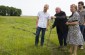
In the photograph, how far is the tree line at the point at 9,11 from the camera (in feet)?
121

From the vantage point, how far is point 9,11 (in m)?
37.9

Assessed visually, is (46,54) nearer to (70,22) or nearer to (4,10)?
(70,22)

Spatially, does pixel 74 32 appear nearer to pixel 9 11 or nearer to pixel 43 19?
pixel 43 19

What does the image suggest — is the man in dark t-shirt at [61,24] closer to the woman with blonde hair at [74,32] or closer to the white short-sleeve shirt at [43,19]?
Result: the white short-sleeve shirt at [43,19]

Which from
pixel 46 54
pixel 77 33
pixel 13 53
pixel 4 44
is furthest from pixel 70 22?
pixel 4 44

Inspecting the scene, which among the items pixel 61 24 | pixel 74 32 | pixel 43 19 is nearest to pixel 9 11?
pixel 61 24

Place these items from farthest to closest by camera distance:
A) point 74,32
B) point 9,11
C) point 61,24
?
1. point 9,11
2. point 61,24
3. point 74,32

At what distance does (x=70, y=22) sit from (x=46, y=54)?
5.26 feet

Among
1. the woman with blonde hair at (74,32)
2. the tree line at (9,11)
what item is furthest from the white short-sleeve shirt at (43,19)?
the tree line at (9,11)

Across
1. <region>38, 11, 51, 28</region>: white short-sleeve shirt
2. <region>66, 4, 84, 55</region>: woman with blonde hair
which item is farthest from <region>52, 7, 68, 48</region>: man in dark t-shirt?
<region>66, 4, 84, 55</region>: woman with blonde hair

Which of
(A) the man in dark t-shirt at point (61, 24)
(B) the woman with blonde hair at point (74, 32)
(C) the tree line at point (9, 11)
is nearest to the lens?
(B) the woman with blonde hair at point (74, 32)

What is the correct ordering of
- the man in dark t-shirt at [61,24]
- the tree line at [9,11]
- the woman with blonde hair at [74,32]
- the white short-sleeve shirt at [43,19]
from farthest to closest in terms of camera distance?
the tree line at [9,11]
the man in dark t-shirt at [61,24]
the white short-sleeve shirt at [43,19]
the woman with blonde hair at [74,32]

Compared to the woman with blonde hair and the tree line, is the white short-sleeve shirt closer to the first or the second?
the woman with blonde hair

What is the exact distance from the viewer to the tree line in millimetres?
36844
